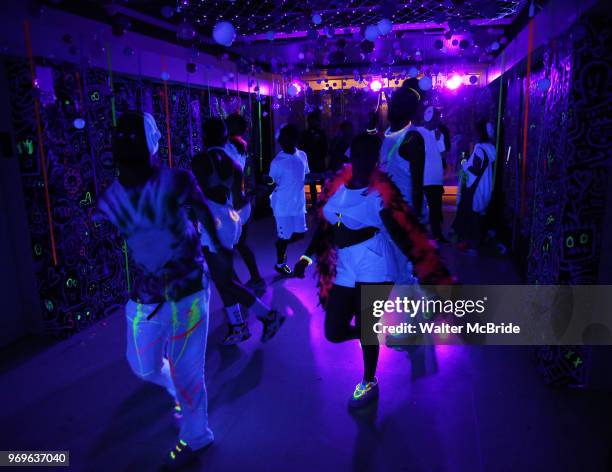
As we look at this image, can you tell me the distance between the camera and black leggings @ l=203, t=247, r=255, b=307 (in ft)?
8.36

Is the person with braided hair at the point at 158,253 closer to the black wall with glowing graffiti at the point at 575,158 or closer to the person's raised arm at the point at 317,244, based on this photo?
the person's raised arm at the point at 317,244

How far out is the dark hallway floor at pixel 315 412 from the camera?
249 centimetres

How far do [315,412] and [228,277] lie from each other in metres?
1.00

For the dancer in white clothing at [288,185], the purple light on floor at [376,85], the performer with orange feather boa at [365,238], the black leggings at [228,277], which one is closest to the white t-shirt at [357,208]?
the performer with orange feather boa at [365,238]

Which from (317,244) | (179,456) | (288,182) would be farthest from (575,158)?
(288,182)

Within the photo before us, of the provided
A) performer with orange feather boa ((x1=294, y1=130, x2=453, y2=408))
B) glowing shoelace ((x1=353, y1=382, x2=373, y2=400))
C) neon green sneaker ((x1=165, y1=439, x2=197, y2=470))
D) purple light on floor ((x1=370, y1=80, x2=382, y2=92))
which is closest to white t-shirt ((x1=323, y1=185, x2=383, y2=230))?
performer with orange feather boa ((x1=294, y1=130, x2=453, y2=408))

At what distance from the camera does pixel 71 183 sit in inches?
161

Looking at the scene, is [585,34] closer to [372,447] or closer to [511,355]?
[511,355]

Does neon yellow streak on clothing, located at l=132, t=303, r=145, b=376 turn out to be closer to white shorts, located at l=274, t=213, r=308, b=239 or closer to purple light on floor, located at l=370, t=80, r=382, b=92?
white shorts, located at l=274, t=213, r=308, b=239

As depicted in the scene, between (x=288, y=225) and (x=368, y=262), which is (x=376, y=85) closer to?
(x=288, y=225)

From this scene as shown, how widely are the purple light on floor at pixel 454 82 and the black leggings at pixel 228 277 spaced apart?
971 centimetres

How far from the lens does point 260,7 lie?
19.0 ft

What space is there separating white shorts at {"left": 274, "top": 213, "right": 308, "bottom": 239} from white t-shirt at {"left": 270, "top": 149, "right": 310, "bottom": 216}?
57mm

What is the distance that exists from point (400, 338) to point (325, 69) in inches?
372
